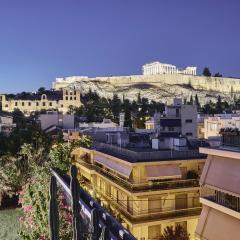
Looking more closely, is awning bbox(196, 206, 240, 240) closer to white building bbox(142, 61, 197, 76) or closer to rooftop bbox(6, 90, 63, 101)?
rooftop bbox(6, 90, 63, 101)

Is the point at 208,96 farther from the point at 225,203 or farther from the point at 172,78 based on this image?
the point at 225,203

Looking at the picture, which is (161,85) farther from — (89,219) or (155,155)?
(89,219)

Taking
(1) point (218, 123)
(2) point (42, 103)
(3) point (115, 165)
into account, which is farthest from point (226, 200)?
(2) point (42, 103)

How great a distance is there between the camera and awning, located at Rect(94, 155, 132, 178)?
63.4 ft

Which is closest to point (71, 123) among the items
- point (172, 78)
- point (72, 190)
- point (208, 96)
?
point (72, 190)

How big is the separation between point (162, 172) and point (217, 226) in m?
8.08

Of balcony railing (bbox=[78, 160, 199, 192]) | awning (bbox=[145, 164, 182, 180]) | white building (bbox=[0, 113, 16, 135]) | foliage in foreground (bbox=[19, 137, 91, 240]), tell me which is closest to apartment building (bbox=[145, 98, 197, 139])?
white building (bbox=[0, 113, 16, 135])

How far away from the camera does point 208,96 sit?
131000 mm

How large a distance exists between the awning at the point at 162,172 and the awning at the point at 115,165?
0.93 metres

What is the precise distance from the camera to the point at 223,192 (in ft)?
36.1

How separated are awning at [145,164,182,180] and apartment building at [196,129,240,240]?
6855mm

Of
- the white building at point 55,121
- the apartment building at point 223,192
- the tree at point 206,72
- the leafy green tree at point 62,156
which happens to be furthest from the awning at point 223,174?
the tree at point 206,72

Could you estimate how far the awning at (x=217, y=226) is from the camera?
33.4 feet

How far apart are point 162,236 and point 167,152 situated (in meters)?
3.96
